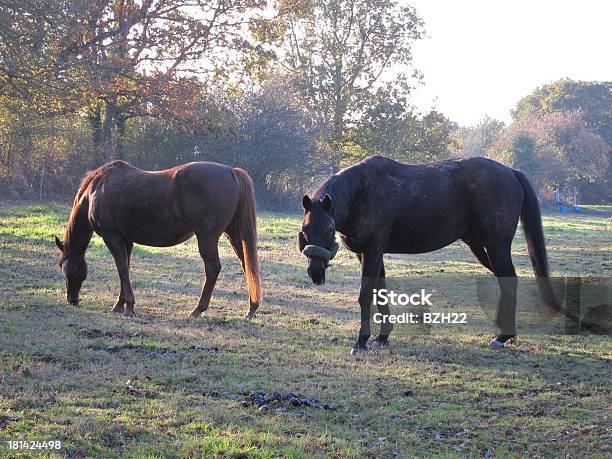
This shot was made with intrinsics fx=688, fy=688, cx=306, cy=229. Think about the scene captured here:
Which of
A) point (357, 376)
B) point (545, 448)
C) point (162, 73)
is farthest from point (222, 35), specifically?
point (545, 448)

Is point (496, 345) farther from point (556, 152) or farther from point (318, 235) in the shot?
point (556, 152)

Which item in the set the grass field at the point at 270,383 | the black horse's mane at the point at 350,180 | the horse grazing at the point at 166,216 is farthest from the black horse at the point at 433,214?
the horse grazing at the point at 166,216

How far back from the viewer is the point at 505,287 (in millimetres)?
7586

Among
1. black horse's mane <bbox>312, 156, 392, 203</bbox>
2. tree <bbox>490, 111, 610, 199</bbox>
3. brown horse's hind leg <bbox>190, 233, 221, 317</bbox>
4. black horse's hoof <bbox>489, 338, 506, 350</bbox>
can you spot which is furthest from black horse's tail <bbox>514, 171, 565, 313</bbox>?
tree <bbox>490, 111, 610, 199</bbox>

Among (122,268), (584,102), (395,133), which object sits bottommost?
(122,268)

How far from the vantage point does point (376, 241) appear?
7.38 m

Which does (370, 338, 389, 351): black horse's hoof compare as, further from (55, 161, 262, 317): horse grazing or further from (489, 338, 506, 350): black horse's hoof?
(55, 161, 262, 317): horse grazing

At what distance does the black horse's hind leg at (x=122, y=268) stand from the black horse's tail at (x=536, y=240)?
491 cm

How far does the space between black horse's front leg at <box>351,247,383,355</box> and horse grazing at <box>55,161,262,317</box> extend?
6.34 feet

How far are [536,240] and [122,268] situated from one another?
5.21m

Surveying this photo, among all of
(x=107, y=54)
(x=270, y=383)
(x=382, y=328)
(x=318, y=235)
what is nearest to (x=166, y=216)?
(x=318, y=235)

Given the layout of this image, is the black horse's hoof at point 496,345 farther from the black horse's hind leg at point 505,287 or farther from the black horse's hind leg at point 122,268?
the black horse's hind leg at point 122,268

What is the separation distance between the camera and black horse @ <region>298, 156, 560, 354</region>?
7.34 meters

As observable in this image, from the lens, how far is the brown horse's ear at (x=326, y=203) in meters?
6.67
